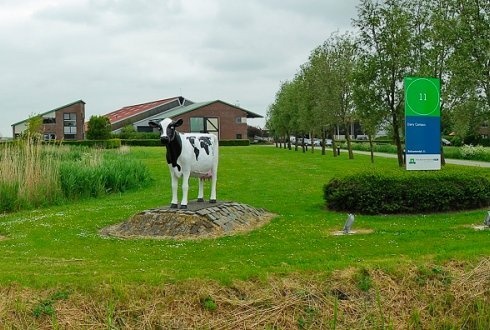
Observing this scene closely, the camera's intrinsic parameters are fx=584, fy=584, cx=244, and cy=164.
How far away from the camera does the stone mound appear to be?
1012 cm

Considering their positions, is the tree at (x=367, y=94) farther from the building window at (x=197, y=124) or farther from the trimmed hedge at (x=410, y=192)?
the building window at (x=197, y=124)

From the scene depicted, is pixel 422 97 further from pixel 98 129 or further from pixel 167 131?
pixel 98 129

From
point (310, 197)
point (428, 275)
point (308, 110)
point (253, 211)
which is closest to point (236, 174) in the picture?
point (310, 197)

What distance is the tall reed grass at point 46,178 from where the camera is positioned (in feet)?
47.8

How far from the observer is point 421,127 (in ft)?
42.3

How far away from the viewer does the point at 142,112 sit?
80.3 metres

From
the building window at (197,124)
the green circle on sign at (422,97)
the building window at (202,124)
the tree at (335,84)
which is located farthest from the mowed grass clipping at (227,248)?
the building window at (202,124)

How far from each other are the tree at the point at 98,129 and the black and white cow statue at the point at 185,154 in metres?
44.6

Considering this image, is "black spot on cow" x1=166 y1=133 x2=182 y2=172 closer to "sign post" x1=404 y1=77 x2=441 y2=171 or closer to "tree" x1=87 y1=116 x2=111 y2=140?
"sign post" x1=404 y1=77 x2=441 y2=171

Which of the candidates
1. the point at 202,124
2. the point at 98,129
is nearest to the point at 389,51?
the point at 98,129

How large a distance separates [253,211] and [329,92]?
999 inches

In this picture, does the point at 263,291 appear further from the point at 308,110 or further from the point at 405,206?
the point at 308,110

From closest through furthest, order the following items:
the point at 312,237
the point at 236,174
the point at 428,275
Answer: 1. the point at 428,275
2. the point at 312,237
3. the point at 236,174

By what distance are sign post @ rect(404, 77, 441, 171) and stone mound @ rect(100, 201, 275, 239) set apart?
4000mm
